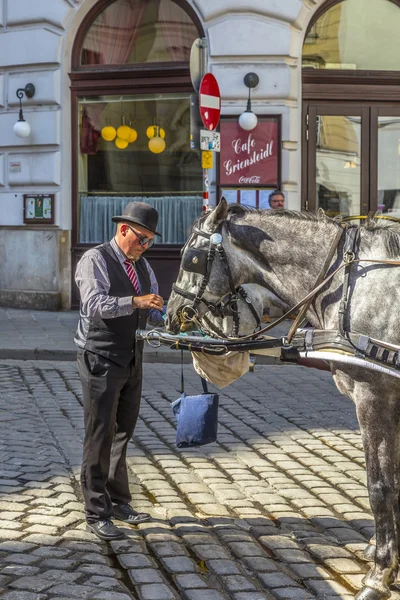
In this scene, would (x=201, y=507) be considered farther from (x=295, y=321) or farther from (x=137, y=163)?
(x=137, y=163)

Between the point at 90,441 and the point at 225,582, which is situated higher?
the point at 90,441

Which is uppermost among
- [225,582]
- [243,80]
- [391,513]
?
[243,80]

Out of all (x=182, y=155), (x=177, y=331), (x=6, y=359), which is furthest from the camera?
(x=182, y=155)

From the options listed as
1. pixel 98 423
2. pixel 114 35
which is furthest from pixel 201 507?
pixel 114 35

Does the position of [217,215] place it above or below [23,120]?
below

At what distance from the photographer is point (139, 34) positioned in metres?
14.4

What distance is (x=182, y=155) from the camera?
1435 cm

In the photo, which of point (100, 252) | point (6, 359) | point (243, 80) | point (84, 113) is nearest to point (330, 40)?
point (243, 80)

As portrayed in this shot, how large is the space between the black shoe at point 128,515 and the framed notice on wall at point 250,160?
8.81 m

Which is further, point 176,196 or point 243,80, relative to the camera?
point 176,196

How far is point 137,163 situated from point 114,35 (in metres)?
2.03

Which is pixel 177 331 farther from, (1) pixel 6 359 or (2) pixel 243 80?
(2) pixel 243 80

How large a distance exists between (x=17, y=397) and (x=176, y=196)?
263 inches

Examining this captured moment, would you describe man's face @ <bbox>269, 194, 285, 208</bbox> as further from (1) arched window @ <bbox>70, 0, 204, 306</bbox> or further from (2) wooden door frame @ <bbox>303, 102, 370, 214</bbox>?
(1) arched window @ <bbox>70, 0, 204, 306</bbox>
